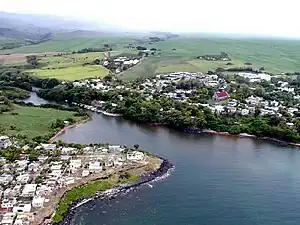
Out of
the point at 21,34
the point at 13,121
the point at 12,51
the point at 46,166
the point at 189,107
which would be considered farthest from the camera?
the point at 21,34

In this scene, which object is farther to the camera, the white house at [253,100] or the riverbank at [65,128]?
the white house at [253,100]

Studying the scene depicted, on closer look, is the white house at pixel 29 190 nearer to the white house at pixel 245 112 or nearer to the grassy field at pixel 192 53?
the white house at pixel 245 112

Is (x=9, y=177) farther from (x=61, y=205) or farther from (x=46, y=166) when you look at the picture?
(x=61, y=205)

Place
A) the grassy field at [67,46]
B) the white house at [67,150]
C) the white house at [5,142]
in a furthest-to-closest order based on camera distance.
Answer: the grassy field at [67,46] < the white house at [5,142] < the white house at [67,150]

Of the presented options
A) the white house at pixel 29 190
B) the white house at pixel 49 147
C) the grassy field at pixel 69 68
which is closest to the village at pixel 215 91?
the grassy field at pixel 69 68

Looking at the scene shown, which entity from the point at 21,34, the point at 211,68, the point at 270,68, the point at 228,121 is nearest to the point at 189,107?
the point at 228,121

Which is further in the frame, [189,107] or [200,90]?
[200,90]

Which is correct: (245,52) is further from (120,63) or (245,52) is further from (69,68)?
(69,68)
